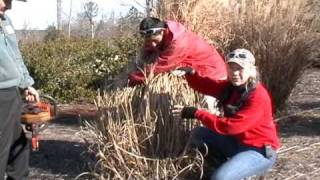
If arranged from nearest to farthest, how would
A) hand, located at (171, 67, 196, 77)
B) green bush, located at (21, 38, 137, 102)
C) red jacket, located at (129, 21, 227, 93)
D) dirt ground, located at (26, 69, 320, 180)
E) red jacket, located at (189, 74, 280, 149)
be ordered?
red jacket, located at (189, 74, 280, 149) → hand, located at (171, 67, 196, 77) → red jacket, located at (129, 21, 227, 93) → dirt ground, located at (26, 69, 320, 180) → green bush, located at (21, 38, 137, 102)

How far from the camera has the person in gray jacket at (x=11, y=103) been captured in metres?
5.40

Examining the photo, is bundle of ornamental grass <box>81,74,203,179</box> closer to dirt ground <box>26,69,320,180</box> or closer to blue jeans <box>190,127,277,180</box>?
blue jeans <box>190,127,277,180</box>

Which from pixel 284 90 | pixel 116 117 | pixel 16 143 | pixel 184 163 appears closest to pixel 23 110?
pixel 16 143

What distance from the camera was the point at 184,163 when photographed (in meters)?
6.10

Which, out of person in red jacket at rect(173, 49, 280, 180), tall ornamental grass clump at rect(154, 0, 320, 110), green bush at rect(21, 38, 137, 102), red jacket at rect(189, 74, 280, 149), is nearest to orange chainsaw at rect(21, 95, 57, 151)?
person in red jacket at rect(173, 49, 280, 180)

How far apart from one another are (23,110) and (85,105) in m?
6.36

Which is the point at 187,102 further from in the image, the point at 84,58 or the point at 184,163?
the point at 84,58

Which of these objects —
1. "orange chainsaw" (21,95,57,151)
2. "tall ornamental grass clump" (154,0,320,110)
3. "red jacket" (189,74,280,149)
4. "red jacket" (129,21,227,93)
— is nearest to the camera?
"red jacket" (189,74,280,149)

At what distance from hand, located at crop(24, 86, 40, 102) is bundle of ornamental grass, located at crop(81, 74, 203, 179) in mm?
662

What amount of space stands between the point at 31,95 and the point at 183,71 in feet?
3.99

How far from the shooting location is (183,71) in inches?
241

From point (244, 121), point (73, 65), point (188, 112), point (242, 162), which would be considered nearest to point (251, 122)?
point (244, 121)

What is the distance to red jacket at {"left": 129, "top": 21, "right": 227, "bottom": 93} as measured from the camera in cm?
624

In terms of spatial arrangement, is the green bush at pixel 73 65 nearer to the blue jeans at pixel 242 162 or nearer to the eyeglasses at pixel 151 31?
the eyeglasses at pixel 151 31
